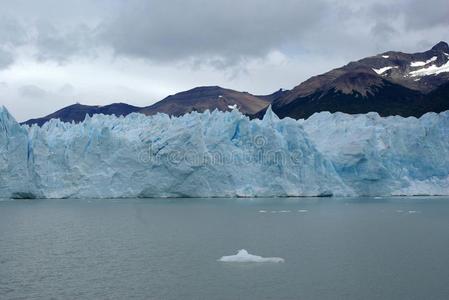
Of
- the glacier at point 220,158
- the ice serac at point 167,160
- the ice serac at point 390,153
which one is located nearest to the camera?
the ice serac at point 167,160

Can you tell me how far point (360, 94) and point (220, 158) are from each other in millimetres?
→ 57323

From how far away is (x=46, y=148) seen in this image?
35219mm

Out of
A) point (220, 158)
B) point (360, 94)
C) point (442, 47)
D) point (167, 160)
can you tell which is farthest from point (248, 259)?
point (442, 47)

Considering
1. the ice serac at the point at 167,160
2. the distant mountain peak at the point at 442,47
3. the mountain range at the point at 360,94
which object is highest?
the distant mountain peak at the point at 442,47

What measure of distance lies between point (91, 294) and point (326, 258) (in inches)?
269

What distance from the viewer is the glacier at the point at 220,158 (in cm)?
3534

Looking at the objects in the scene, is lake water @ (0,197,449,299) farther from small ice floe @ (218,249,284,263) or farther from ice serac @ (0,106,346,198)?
ice serac @ (0,106,346,198)

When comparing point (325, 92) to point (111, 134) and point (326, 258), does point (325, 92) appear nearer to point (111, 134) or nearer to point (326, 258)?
point (111, 134)

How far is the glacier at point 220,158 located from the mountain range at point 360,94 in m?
28.4

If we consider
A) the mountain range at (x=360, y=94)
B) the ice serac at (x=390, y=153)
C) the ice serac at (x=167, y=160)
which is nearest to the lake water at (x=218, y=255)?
the ice serac at (x=167, y=160)

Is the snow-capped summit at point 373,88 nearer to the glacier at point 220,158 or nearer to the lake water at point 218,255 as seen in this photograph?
the glacier at point 220,158

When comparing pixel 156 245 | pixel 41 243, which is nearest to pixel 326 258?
pixel 156 245

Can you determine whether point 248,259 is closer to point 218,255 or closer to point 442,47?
point 218,255

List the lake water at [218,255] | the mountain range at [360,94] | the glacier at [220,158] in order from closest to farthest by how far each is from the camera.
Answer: the lake water at [218,255] → the glacier at [220,158] → the mountain range at [360,94]
